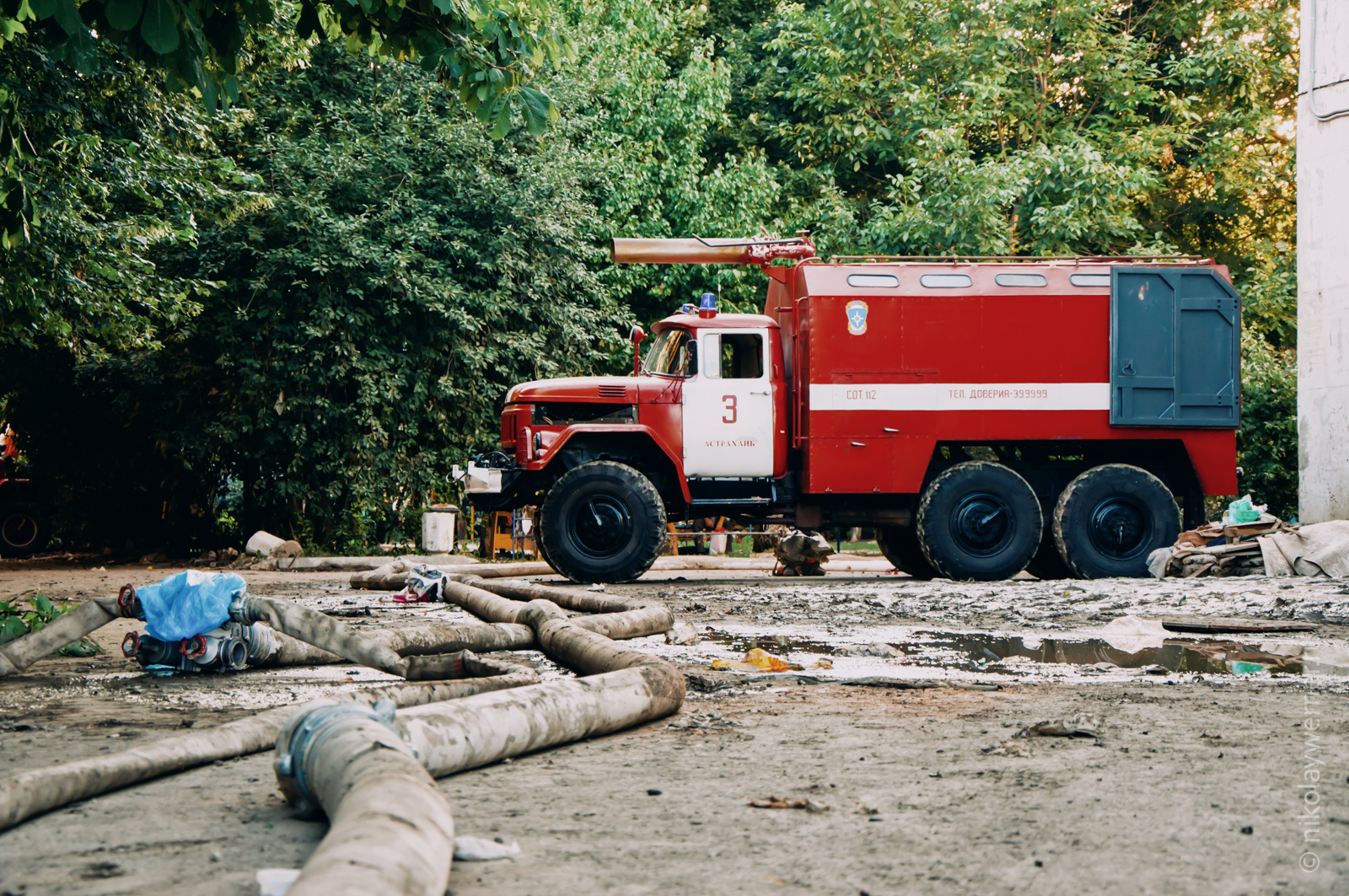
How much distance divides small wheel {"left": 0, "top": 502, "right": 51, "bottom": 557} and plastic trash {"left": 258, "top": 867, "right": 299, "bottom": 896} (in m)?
20.3

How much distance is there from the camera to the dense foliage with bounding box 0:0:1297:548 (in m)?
16.0

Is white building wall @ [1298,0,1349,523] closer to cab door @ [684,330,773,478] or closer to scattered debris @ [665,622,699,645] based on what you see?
cab door @ [684,330,773,478]

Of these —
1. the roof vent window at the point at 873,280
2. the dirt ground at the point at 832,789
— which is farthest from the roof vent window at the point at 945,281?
the dirt ground at the point at 832,789

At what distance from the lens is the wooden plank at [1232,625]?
7844 millimetres

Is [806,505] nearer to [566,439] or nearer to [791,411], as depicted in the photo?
[791,411]

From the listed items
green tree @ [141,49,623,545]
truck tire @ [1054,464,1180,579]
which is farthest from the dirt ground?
green tree @ [141,49,623,545]

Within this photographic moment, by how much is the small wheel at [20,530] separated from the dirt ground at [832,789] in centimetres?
1561

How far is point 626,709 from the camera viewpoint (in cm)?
441

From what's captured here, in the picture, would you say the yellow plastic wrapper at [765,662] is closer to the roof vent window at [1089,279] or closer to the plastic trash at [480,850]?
the plastic trash at [480,850]

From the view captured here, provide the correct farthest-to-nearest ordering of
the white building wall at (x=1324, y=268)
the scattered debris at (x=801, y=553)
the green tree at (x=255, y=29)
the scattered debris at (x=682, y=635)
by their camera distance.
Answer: the scattered debris at (x=801, y=553), the white building wall at (x=1324, y=268), the scattered debris at (x=682, y=635), the green tree at (x=255, y=29)

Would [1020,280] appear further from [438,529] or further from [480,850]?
[480,850]

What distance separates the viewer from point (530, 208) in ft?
58.6

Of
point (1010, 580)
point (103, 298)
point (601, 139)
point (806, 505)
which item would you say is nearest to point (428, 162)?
point (601, 139)

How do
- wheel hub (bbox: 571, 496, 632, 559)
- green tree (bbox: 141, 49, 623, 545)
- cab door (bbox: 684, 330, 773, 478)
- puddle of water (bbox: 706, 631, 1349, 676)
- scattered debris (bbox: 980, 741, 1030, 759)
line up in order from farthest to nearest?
green tree (bbox: 141, 49, 623, 545) < cab door (bbox: 684, 330, 773, 478) < wheel hub (bbox: 571, 496, 632, 559) < puddle of water (bbox: 706, 631, 1349, 676) < scattered debris (bbox: 980, 741, 1030, 759)
